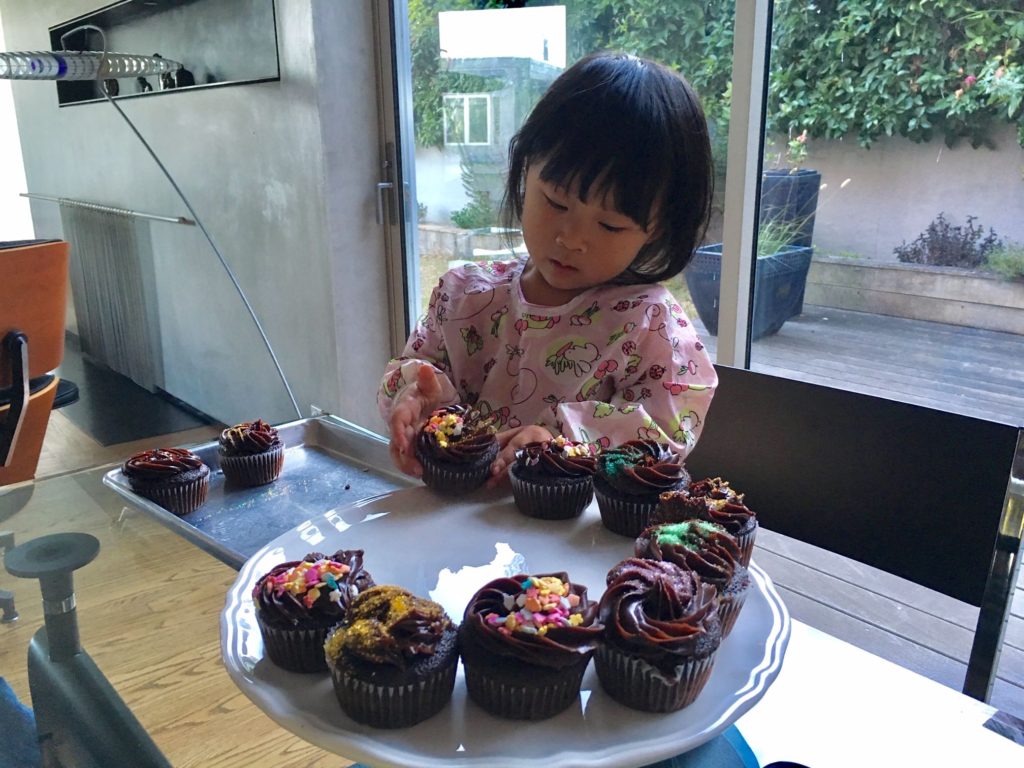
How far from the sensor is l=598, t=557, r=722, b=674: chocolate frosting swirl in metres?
0.65

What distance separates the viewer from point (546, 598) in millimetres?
697

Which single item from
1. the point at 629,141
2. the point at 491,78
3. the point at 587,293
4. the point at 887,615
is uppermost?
the point at 491,78

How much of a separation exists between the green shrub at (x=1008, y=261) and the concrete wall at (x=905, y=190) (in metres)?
0.02

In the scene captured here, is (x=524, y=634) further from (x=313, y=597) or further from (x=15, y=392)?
(x=15, y=392)

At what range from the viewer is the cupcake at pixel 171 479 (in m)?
1.23

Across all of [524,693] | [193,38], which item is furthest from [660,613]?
[193,38]

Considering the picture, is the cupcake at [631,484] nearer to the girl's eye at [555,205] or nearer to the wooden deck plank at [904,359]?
the girl's eye at [555,205]

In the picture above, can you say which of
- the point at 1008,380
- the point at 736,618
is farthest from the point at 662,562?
the point at 1008,380

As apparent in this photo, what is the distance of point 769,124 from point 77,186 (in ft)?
13.3

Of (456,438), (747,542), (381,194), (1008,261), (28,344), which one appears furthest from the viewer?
(381,194)

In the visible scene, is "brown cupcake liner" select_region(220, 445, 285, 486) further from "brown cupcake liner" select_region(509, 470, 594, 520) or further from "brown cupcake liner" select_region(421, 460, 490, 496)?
"brown cupcake liner" select_region(509, 470, 594, 520)

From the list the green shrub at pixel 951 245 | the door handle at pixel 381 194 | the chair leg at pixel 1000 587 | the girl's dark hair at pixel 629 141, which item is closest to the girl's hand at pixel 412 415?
the girl's dark hair at pixel 629 141

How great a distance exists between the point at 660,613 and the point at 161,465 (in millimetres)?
879

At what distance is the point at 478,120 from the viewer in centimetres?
246
